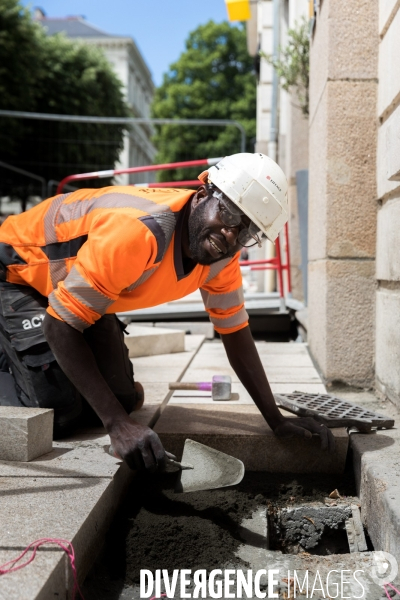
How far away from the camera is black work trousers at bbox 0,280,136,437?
308cm

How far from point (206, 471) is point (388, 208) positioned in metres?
2.00

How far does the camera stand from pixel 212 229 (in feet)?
8.74

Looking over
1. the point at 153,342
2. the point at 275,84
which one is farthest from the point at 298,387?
the point at 275,84

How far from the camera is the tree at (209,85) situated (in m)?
38.1

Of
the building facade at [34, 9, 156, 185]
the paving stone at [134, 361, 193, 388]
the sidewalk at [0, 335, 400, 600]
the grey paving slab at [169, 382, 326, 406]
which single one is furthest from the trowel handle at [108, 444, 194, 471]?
the building facade at [34, 9, 156, 185]

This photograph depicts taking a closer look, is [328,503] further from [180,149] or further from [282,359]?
[180,149]

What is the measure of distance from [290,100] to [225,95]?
108ft

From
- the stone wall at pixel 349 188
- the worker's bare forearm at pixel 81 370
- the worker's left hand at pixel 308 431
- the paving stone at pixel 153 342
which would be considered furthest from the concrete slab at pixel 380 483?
the paving stone at pixel 153 342

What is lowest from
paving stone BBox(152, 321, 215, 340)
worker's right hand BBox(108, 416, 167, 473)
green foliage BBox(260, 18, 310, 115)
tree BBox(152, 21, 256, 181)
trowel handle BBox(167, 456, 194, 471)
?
paving stone BBox(152, 321, 215, 340)

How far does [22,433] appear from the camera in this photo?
2615mm

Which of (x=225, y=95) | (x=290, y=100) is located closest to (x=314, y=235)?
(x=290, y=100)

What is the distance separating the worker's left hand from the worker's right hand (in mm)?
824

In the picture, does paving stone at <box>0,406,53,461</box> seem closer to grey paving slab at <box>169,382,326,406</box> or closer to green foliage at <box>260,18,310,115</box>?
grey paving slab at <box>169,382,326,406</box>

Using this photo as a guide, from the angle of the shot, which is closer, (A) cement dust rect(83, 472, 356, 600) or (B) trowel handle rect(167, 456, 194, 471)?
(A) cement dust rect(83, 472, 356, 600)
